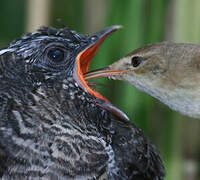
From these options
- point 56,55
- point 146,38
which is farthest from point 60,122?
point 146,38

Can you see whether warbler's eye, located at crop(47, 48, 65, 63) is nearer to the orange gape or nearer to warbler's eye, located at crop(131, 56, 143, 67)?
the orange gape

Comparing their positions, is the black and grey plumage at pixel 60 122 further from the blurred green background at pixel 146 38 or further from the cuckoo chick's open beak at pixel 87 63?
the blurred green background at pixel 146 38

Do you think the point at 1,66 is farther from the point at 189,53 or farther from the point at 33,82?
the point at 189,53

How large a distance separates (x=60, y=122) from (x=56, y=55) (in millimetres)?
183

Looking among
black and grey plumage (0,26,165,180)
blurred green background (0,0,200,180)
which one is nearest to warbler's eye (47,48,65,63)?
black and grey plumage (0,26,165,180)

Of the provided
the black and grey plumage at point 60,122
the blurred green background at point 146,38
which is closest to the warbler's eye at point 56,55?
the black and grey plumage at point 60,122

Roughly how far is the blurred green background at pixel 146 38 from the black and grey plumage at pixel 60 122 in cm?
11

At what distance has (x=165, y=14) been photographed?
4.64ft

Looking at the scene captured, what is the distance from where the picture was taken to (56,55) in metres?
1.06

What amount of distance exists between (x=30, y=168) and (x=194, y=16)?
2.23ft

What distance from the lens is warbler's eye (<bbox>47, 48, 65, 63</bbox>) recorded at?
1048 millimetres

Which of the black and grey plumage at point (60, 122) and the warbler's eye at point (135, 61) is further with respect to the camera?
the warbler's eye at point (135, 61)

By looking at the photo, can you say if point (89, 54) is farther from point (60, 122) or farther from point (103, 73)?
point (60, 122)

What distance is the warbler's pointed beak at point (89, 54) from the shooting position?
103 centimetres
